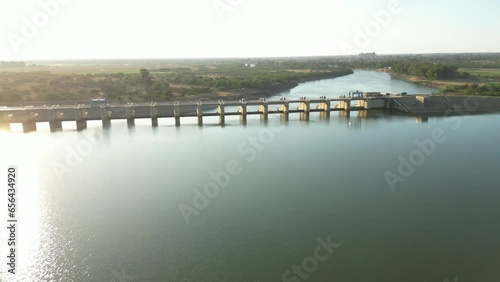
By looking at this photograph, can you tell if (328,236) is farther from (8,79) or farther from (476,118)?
(8,79)

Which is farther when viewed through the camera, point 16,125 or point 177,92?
point 177,92

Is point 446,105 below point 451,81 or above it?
below

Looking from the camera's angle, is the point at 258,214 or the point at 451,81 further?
the point at 451,81

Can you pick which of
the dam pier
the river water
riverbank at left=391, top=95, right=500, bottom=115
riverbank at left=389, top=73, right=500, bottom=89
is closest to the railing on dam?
the dam pier

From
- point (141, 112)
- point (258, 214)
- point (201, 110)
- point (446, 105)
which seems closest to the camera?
point (258, 214)

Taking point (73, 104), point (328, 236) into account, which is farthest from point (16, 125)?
point (328, 236)

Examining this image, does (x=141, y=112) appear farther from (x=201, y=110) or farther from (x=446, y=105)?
(x=446, y=105)

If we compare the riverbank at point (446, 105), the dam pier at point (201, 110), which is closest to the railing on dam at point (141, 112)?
the dam pier at point (201, 110)

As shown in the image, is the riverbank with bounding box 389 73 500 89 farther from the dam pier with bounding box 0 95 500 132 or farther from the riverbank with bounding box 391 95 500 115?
the dam pier with bounding box 0 95 500 132

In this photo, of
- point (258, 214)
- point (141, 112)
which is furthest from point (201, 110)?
point (258, 214)
